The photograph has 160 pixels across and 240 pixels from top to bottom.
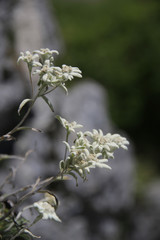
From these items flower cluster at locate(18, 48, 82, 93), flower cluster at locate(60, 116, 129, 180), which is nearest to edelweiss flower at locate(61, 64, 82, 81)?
flower cluster at locate(18, 48, 82, 93)

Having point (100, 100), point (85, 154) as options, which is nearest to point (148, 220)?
point (100, 100)

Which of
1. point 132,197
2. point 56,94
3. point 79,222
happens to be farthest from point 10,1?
point 132,197

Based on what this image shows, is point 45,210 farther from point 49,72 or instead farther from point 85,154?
point 49,72

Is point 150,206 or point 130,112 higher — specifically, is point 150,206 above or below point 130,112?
below

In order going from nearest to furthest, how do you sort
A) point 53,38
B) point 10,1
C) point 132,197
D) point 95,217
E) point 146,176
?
1. point 10,1
2. point 95,217
3. point 132,197
4. point 146,176
5. point 53,38

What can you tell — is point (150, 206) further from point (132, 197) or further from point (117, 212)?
point (117, 212)

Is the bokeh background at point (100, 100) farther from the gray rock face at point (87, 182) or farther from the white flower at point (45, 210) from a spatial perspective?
the white flower at point (45, 210)
